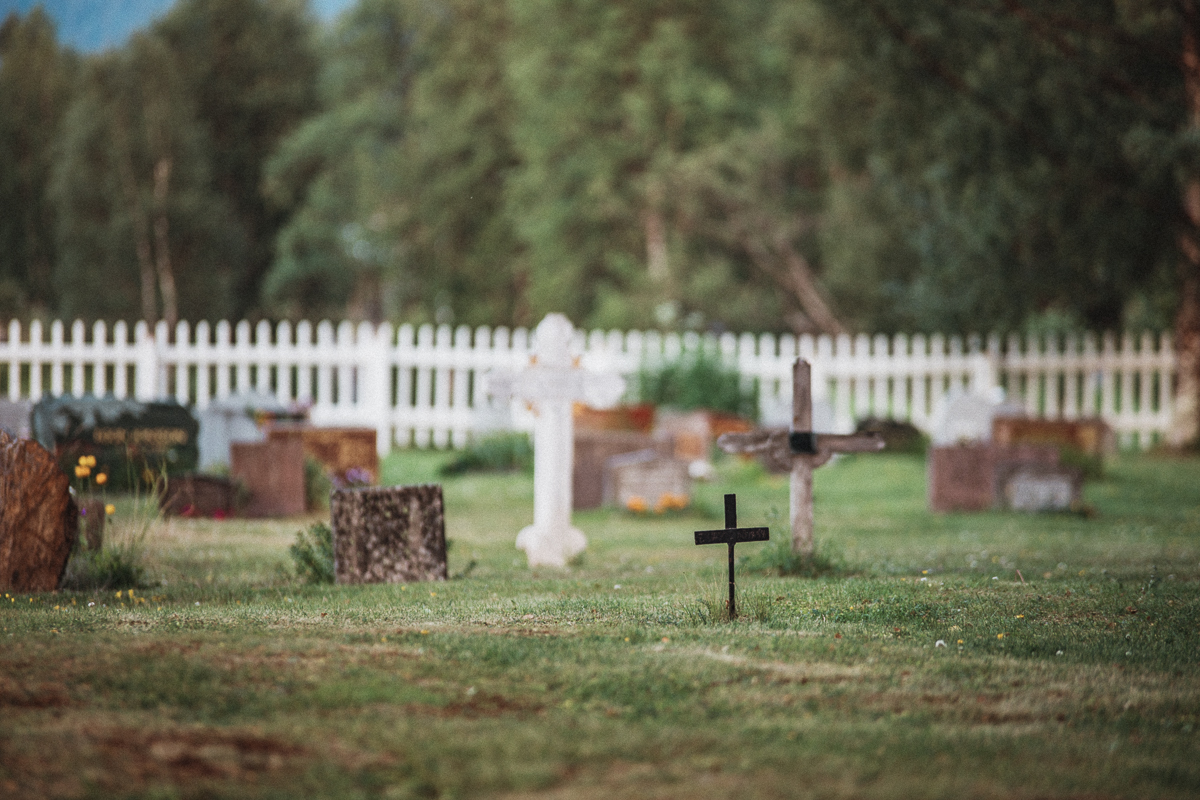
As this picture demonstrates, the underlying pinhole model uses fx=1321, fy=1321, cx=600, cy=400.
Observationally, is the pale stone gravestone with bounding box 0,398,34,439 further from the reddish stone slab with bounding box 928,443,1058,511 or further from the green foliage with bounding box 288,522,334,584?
the reddish stone slab with bounding box 928,443,1058,511

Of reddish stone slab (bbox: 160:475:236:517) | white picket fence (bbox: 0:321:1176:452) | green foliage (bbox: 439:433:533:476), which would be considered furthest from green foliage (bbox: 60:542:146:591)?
white picket fence (bbox: 0:321:1176:452)

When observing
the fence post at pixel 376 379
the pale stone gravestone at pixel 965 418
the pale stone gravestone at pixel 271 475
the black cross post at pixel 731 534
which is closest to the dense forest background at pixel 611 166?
the pale stone gravestone at pixel 965 418

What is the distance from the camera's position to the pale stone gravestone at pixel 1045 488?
1384cm

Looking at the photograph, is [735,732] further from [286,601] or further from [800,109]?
[800,109]

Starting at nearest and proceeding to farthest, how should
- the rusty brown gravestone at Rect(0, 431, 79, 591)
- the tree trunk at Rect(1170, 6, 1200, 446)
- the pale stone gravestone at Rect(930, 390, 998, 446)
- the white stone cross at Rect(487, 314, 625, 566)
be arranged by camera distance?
the rusty brown gravestone at Rect(0, 431, 79, 591)
the white stone cross at Rect(487, 314, 625, 566)
the pale stone gravestone at Rect(930, 390, 998, 446)
the tree trunk at Rect(1170, 6, 1200, 446)

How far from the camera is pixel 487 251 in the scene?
41.5 meters

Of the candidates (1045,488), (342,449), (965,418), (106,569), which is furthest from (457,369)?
(106,569)

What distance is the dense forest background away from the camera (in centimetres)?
2156

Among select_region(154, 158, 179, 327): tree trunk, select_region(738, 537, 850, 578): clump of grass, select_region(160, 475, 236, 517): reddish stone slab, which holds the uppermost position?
select_region(154, 158, 179, 327): tree trunk

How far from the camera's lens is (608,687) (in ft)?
16.6

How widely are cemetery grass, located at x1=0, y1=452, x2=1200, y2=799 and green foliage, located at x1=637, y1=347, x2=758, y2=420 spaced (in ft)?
42.9

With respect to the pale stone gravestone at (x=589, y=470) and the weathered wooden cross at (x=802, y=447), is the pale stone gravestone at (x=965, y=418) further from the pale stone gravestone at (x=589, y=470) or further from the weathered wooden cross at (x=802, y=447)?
the weathered wooden cross at (x=802, y=447)

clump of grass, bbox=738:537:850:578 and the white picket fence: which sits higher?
the white picket fence

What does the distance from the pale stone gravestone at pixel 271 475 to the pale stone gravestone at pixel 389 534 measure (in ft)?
16.4
